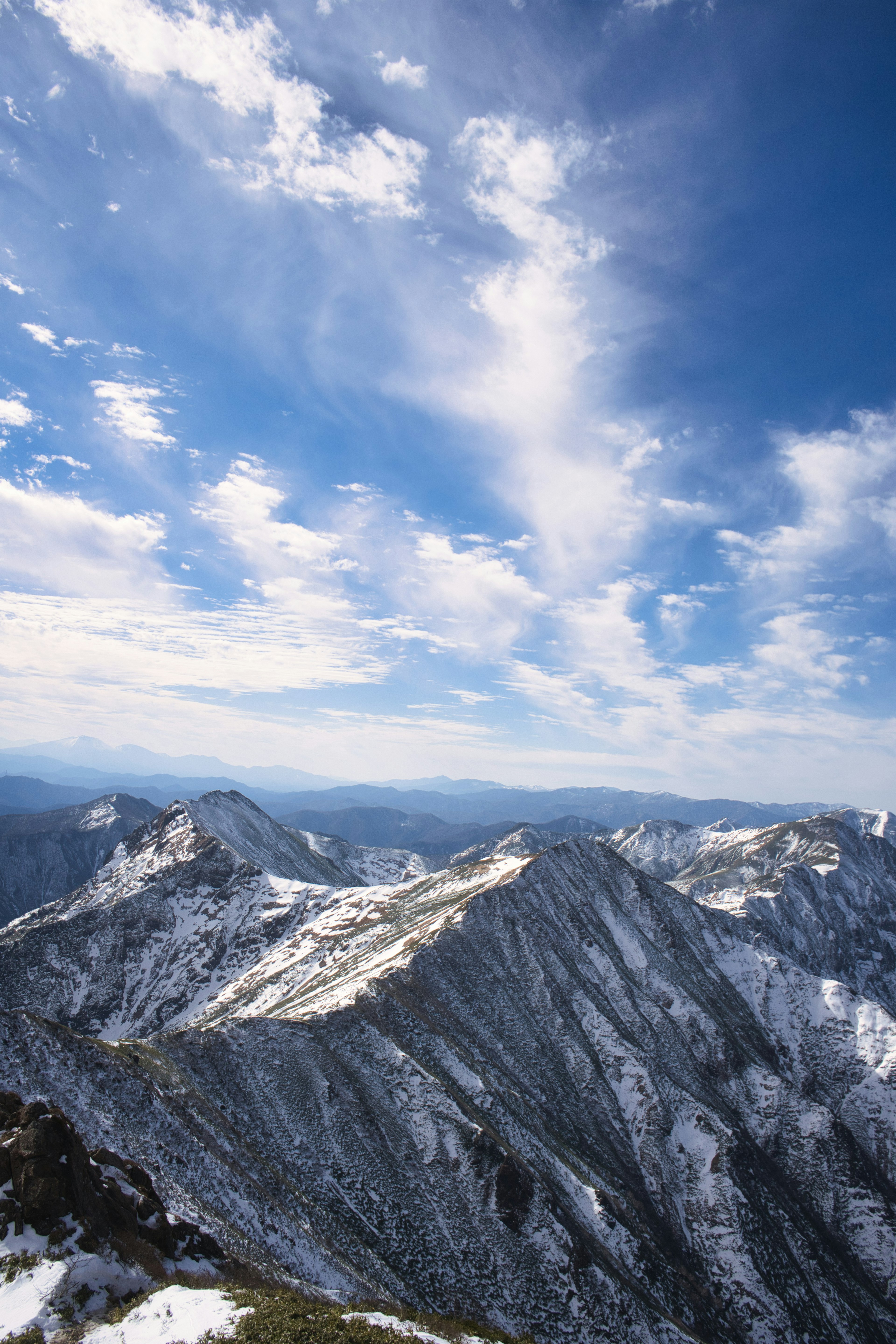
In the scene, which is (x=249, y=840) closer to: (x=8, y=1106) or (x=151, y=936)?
(x=151, y=936)

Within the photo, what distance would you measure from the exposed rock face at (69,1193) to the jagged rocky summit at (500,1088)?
6.41 meters

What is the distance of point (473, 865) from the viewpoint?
12812 centimetres

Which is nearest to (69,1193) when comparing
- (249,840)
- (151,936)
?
(151,936)

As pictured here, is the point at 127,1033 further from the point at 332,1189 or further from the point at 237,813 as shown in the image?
the point at 237,813

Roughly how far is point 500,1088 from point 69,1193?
5272 cm

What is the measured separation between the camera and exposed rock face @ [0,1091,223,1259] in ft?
79.1

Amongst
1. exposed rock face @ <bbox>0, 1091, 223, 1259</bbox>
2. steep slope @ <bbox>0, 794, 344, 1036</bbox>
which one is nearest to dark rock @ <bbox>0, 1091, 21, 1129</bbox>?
exposed rock face @ <bbox>0, 1091, 223, 1259</bbox>

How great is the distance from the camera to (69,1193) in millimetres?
25219

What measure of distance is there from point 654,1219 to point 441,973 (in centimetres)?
3448

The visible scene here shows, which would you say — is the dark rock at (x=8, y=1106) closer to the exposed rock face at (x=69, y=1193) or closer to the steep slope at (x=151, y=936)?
the exposed rock face at (x=69, y=1193)

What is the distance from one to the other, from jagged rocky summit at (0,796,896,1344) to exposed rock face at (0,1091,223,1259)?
6413 millimetres

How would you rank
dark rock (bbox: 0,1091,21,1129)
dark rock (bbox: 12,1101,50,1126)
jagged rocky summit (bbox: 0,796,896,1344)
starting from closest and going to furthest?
dark rock (bbox: 12,1101,50,1126) < dark rock (bbox: 0,1091,21,1129) < jagged rocky summit (bbox: 0,796,896,1344)

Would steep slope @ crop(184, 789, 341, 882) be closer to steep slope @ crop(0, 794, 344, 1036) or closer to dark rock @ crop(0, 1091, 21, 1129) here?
steep slope @ crop(0, 794, 344, 1036)

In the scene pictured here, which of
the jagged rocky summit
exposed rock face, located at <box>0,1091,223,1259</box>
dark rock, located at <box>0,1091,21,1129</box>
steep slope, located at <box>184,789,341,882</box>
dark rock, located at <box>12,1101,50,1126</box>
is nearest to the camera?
exposed rock face, located at <box>0,1091,223,1259</box>
